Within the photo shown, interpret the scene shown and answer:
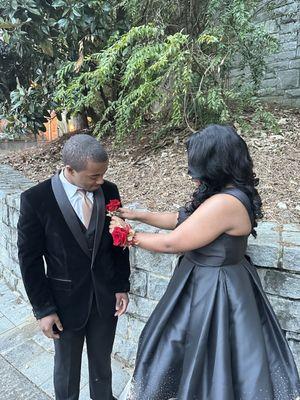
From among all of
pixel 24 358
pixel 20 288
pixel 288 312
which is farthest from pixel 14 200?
pixel 288 312

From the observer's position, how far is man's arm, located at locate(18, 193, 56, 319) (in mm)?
1894

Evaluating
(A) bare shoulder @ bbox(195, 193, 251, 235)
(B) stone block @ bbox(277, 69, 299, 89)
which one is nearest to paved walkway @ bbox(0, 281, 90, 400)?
Result: (A) bare shoulder @ bbox(195, 193, 251, 235)

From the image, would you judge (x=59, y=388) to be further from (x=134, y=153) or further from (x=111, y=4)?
(x=111, y=4)

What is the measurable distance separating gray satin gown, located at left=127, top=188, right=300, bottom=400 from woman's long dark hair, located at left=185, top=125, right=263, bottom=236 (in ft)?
0.21

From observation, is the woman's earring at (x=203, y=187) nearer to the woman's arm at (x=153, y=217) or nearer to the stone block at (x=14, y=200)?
the woman's arm at (x=153, y=217)

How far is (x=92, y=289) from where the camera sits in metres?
2.08

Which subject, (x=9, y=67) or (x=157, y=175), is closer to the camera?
(x=157, y=175)

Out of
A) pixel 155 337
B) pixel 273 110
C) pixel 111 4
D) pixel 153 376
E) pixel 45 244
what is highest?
pixel 111 4

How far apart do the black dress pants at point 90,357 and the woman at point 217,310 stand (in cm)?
46

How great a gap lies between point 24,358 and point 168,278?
1.44 metres

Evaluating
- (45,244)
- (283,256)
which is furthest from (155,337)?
(283,256)

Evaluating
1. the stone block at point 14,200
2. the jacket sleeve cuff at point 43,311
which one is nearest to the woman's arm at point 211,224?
the jacket sleeve cuff at point 43,311

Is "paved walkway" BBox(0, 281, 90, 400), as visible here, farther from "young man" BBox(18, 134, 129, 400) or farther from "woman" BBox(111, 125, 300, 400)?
"woman" BBox(111, 125, 300, 400)

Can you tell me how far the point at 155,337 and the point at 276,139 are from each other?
304cm
